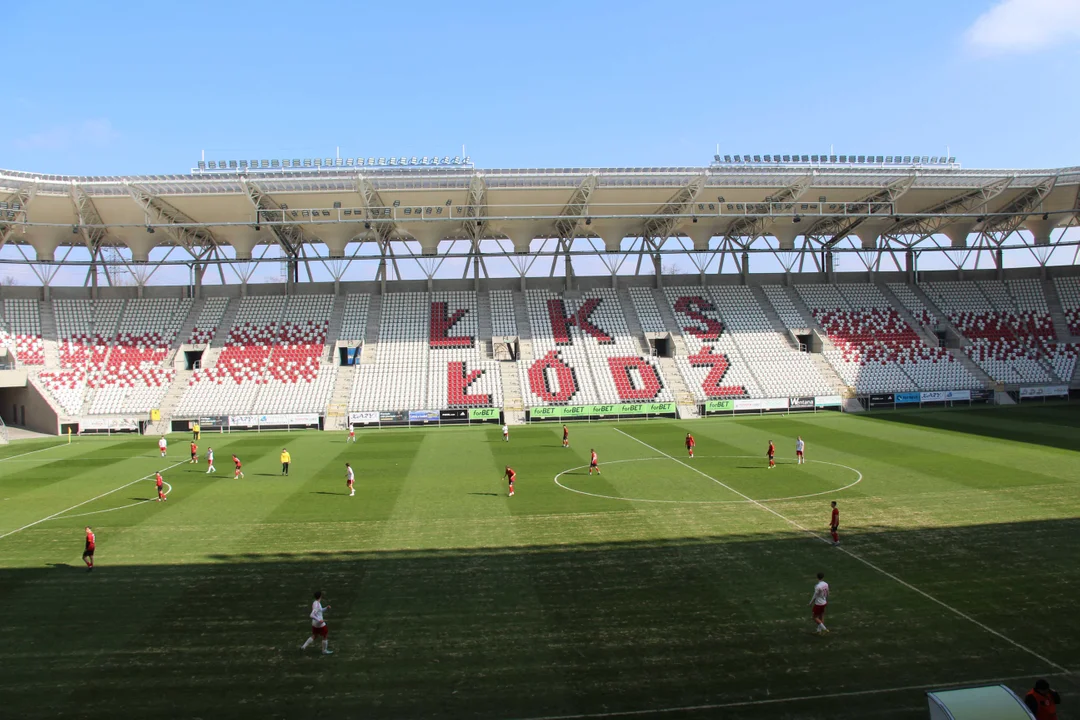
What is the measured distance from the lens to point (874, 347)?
1951 inches

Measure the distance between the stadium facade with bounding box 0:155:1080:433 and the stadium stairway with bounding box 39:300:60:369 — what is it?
0.18 meters

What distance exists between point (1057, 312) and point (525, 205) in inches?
1673

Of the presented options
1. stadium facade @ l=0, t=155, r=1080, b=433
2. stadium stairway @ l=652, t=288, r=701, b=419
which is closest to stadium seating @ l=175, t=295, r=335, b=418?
stadium facade @ l=0, t=155, r=1080, b=433

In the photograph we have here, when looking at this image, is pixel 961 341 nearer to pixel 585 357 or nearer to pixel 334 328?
pixel 585 357

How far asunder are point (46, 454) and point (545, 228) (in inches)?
1291

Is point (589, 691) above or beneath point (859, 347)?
beneath

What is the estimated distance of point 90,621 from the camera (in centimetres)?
1306

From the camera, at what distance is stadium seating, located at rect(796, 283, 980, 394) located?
46.2m

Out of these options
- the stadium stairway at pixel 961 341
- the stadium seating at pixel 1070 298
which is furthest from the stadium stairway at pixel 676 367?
the stadium seating at pixel 1070 298

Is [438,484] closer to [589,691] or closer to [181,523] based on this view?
[181,523]

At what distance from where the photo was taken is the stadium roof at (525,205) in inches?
1618

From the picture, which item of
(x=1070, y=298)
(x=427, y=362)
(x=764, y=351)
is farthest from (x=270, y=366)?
(x=1070, y=298)

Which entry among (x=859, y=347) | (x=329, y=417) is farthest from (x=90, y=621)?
(x=859, y=347)

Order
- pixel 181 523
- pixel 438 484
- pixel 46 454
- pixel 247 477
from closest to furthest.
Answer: pixel 181 523 < pixel 438 484 < pixel 247 477 < pixel 46 454
